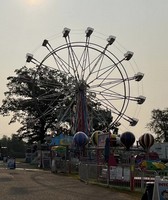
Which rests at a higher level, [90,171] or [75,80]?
[75,80]

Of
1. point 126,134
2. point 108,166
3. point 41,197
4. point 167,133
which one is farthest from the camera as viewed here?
point 167,133

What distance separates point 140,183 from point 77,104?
72.6ft

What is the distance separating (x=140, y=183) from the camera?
17016 mm

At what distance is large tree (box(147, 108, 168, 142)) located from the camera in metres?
95.6

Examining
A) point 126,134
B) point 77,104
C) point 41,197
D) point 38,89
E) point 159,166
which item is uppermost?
point 38,89

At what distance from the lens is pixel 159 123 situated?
97125 mm

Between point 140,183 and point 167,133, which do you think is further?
point 167,133

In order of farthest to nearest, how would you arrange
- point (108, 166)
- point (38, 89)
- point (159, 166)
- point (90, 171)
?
point (38, 89) < point (90, 171) < point (108, 166) < point (159, 166)

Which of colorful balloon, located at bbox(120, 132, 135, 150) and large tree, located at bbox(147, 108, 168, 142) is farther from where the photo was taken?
large tree, located at bbox(147, 108, 168, 142)

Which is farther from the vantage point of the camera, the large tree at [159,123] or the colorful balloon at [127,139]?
the large tree at [159,123]

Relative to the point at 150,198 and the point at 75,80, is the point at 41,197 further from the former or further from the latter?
the point at 75,80

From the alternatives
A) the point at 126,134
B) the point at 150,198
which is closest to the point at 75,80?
the point at 126,134

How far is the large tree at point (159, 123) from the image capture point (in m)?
95.6

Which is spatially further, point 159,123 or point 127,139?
point 159,123
